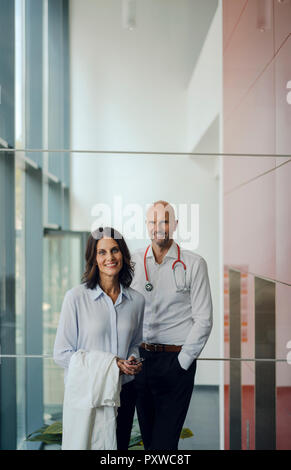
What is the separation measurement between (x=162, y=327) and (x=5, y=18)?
1.70 metres

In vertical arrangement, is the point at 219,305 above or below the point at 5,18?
below

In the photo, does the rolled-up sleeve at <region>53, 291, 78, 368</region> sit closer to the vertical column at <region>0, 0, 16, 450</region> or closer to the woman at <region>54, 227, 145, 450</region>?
the woman at <region>54, 227, 145, 450</region>

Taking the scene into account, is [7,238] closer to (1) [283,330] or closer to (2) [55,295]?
(2) [55,295]

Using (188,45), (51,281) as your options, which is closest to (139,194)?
(51,281)

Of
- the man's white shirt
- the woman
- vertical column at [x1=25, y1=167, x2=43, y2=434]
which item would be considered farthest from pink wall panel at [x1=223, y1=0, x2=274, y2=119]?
vertical column at [x1=25, y1=167, x2=43, y2=434]

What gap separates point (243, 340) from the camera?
221 centimetres

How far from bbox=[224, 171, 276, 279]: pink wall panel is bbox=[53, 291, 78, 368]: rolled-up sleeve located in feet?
2.72

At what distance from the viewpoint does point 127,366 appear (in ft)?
6.68

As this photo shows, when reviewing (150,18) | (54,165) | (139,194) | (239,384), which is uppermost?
(150,18)

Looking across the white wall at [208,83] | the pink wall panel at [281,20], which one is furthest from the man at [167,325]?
the pink wall panel at [281,20]

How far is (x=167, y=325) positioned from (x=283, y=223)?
31.0 inches

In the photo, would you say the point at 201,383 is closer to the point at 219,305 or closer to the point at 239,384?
the point at 239,384

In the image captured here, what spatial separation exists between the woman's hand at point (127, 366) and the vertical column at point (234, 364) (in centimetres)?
50

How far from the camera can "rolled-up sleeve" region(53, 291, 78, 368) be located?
80.3 inches
